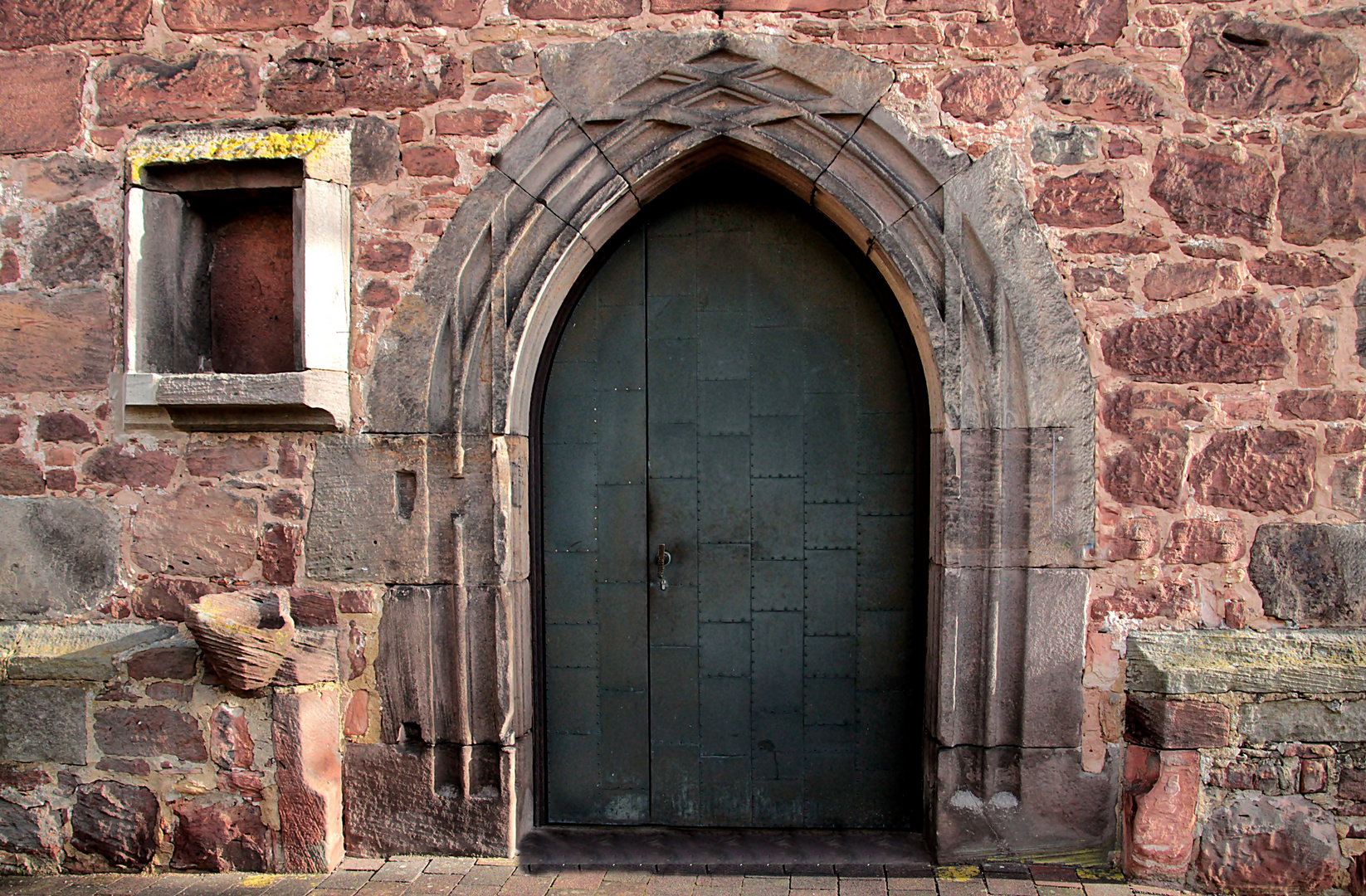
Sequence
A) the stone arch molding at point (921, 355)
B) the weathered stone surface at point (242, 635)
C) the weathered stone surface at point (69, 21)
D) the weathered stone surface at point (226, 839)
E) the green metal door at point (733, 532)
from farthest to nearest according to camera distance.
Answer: the green metal door at point (733, 532), the weathered stone surface at point (69, 21), the weathered stone surface at point (226, 839), the stone arch molding at point (921, 355), the weathered stone surface at point (242, 635)

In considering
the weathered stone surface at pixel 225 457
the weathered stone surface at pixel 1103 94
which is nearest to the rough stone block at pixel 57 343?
the weathered stone surface at pixel 225 457

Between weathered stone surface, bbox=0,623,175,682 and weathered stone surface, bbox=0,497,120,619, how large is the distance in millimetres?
82

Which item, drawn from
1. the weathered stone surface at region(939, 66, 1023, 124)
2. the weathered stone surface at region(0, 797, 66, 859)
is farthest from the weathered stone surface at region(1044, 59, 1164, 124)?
the weathered stone surface at region(0, 797, 66, 859)

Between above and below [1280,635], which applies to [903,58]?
above

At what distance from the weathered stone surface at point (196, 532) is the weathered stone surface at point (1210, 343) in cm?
304

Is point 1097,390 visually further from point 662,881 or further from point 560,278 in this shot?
point 662,881

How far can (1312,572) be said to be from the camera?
2.65m

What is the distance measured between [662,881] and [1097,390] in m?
2.17

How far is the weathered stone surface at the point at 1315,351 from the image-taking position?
264cm

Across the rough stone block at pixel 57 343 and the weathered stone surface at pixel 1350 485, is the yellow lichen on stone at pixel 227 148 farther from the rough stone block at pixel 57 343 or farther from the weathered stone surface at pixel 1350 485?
the weathered stone surface at pixel 1350 485

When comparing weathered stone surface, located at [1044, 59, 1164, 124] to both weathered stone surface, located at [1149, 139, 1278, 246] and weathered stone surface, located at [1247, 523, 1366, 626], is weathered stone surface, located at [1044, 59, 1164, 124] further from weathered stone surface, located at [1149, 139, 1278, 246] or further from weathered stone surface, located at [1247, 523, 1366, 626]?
weathered stone surface, located at [1247, 523, 1366, 626]

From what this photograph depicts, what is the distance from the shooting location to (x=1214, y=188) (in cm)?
266

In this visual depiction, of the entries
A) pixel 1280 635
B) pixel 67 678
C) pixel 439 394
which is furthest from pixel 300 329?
pixel 1280 635

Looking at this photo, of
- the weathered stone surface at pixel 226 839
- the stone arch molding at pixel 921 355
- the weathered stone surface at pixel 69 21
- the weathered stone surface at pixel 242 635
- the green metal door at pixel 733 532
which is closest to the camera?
the weathered stone surface at pixel 242 635
